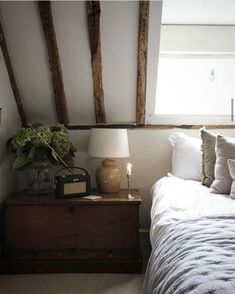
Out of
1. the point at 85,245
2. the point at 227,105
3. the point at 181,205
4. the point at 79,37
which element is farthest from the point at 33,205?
the point at 227,105

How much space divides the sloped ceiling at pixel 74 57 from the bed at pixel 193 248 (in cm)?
123

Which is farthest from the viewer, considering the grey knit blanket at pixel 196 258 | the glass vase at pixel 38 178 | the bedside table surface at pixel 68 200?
the glass vase at pixel 38 178

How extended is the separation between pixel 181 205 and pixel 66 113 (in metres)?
1.58

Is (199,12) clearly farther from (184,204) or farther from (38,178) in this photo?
(38,178)

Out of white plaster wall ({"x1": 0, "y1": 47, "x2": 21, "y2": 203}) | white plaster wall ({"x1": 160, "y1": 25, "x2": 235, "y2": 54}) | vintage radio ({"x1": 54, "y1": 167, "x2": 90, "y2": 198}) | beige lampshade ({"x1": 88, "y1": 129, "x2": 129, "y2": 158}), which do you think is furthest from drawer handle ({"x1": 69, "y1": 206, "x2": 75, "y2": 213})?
white plaster wall ({"x1": 160, "y1": 25, "x2": 235, "y2": 54})

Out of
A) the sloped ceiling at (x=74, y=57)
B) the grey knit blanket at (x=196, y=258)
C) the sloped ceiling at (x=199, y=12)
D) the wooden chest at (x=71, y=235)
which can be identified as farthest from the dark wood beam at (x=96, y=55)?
the grey knit blanket at (x=196, y=258)

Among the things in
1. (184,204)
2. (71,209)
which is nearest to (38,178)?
(71,209)

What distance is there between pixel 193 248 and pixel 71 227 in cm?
149

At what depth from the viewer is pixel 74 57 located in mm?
2619

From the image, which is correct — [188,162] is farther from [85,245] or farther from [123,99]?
[85,245]

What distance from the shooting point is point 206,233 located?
1309 mm

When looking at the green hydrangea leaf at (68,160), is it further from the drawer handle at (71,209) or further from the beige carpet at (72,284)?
the beige carpet at (72,284)

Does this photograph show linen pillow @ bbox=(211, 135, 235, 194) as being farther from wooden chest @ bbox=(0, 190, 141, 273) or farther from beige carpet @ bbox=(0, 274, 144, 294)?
beige carpet @ bbox=(0, 274, 144, 294)

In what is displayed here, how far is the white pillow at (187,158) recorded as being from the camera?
111 inches
